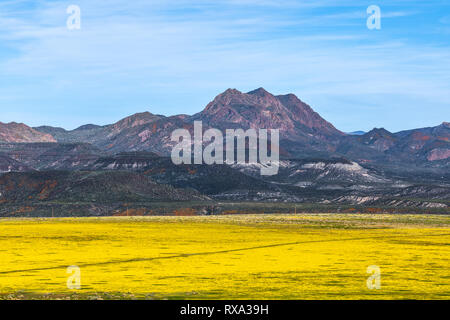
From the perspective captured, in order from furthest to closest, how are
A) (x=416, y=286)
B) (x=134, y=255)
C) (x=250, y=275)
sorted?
(x=134, y=255), (x=250, y=275), (x=416, y=286)

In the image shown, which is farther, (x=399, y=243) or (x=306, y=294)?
(x=399, y=243)

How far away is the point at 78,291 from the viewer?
3869cm

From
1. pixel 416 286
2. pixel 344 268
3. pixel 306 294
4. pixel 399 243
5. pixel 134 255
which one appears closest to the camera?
pixel 306 294

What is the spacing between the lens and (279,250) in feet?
231

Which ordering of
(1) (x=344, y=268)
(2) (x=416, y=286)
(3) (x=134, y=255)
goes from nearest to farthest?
(2) (x=416, y=286)
(1) (x=344, y=268)
(3) (x=134, y=255)
